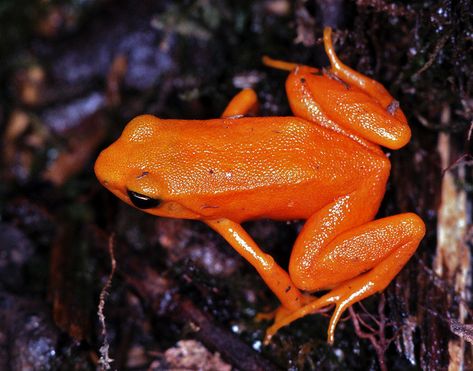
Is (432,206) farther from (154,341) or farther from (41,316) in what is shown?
(41,316)

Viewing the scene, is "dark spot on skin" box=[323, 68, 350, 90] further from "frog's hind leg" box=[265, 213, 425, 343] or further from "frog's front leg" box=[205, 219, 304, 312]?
"frog's front leg" box=[205, 219, 304, 312]

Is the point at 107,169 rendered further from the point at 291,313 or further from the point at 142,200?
the point at 291,313

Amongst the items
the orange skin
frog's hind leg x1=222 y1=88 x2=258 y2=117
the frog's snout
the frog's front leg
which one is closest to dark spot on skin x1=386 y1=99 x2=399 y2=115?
the orange skin

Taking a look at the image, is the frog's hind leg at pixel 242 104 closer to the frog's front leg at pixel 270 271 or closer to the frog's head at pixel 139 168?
the frog's head at pixel 139 168

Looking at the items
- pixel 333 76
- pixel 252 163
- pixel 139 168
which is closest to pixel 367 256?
pixel 252 163

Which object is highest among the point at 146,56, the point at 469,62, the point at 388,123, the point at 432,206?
the point at 469,62

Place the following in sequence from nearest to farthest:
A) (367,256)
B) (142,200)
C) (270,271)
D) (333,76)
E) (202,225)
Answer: (142,200) → (367,256) → (270,271) → (333,76) → (202,225)

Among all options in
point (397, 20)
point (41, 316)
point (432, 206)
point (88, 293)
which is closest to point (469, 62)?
point (397, 20)
